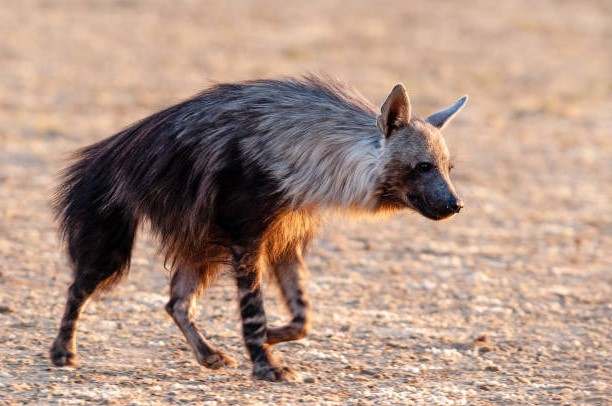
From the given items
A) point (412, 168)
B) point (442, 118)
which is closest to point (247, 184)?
point (412, 168)

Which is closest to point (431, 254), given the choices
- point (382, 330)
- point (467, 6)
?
point (382, 330)

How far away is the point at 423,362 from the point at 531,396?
63 cm

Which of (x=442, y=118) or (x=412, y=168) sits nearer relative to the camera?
(x=412, y=168)

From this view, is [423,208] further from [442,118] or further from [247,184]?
[247,184]

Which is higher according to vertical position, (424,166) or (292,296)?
(424,166)

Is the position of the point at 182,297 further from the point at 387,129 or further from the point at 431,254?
the point at 431,254

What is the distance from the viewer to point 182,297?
19.1ft

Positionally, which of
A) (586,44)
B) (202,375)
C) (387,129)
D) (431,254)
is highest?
(586,44)

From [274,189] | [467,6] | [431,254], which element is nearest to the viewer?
[274,189]

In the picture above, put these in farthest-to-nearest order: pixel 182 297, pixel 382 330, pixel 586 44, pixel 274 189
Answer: pixel 586 44 → pixel 382 330 → pixel 182 297 → pixel 274 189

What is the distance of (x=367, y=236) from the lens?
8.45 meters

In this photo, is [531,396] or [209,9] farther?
[209,9]

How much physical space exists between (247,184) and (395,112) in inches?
27.0

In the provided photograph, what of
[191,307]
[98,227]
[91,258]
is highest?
[98,227]
